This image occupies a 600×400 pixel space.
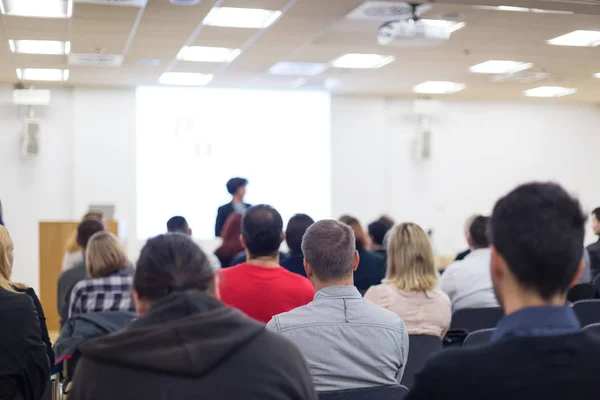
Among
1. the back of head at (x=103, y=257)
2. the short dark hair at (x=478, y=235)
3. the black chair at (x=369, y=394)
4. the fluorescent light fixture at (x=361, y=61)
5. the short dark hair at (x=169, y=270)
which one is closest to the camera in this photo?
the short dark hair at (x=169, y=270)

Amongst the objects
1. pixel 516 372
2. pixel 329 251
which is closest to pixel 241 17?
pixel 329 251

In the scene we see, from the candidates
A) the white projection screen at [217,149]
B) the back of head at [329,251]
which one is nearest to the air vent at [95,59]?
the white projection screen at [217,149]

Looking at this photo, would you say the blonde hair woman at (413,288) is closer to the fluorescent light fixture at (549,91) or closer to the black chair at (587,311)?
the black chair at (587,311)

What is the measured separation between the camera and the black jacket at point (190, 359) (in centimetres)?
147

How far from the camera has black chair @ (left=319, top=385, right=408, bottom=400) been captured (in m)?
2.42

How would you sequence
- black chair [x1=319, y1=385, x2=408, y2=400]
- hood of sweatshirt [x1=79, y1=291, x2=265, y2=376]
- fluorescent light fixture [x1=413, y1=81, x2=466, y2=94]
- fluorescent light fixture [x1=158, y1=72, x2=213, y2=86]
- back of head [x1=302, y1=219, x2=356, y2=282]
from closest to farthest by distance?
hood of sweatshirt [x1=79, y1=291, x2=265, y2=376], black chair [x1=319, y1=385, x2=408, y2=400], back of head [x1=302, y1=219, x2=356, y2=282], fluorescent light fixture [x1=158, y1=72, x2=213, y2=86], fluorescent light fixture [x1=413, y1=81, x2=466, y2=94]

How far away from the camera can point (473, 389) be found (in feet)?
4.11

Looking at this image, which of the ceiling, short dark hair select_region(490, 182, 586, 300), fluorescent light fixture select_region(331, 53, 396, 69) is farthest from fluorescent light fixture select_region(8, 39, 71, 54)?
short dark hair select_region(490, 182, 586, 300)

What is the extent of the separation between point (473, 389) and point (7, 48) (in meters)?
8.67

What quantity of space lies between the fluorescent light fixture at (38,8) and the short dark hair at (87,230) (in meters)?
2.44

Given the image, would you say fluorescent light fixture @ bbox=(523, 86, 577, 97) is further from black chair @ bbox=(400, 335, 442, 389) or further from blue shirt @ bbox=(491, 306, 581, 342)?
blue shirt @ bbox=(491, 306, 581, 342)

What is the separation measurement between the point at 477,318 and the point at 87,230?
9.48 ft

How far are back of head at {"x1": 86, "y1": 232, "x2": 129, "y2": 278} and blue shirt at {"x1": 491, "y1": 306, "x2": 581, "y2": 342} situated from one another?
3330 millimetres

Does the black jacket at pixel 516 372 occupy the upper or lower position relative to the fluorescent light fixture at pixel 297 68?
lower
